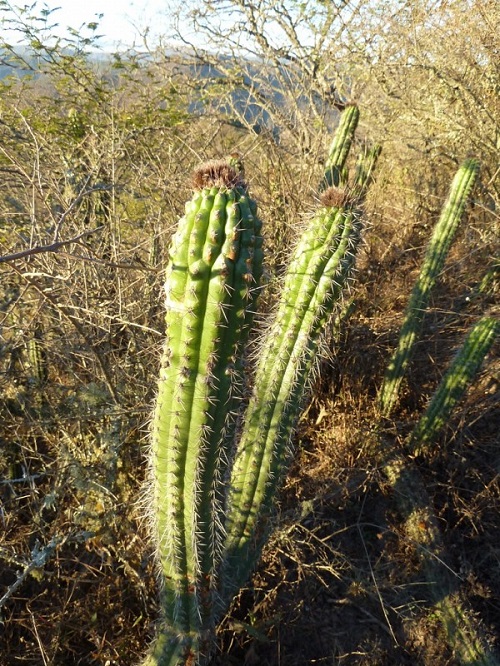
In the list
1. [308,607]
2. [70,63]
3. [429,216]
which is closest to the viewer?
[308,607]

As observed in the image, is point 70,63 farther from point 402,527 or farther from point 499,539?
point 499,539

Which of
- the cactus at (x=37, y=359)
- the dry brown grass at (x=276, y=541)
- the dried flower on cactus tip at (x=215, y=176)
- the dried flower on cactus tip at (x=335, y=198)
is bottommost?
the dry brown grass at (x=276, y=541)

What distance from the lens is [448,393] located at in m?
3.18

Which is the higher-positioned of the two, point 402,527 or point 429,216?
point 429,216

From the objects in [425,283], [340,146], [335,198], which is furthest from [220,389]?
[340,146]

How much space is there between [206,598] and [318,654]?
37.6 inches

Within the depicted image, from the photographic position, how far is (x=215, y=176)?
1.54 metres

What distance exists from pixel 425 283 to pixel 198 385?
2467mm

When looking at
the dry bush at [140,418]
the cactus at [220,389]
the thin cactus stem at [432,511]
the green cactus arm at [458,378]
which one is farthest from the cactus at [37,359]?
the green cactus arm at [458,378]

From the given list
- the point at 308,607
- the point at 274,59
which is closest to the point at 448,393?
the point at 308,607

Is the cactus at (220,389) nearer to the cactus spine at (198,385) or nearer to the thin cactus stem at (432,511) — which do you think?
the cactus spine at (198,385)

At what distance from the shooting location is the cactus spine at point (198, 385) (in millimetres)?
1500

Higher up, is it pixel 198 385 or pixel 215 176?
pixel 215 176

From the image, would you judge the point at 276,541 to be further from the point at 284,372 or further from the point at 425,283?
the point at 425,283
